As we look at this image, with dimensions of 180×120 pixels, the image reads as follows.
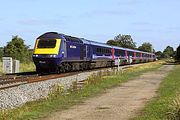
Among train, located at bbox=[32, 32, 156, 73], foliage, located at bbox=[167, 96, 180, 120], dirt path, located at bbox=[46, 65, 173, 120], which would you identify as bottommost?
dirt path, located at bbox=[46, 65, 173, 120]

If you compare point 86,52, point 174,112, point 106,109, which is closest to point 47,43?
point 86,52

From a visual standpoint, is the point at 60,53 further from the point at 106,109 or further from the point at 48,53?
the point at 106,109

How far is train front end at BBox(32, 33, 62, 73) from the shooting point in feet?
102

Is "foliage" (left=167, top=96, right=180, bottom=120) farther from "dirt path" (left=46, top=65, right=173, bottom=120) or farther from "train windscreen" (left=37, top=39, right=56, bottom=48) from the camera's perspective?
"train windscreen" (left=37, top=39, right=56, bottom=48)

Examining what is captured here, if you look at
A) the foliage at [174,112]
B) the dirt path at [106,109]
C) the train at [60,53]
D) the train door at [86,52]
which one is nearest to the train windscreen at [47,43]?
the train at [60,53]

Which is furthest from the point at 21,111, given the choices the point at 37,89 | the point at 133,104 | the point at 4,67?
the point at 4,67

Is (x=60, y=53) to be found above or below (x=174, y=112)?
above

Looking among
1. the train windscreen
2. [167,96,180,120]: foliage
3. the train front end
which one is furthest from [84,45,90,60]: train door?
[167,96,180,120]: foliage

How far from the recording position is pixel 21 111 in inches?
468

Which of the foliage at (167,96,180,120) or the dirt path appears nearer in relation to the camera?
the foliage at (167,96,180,120)

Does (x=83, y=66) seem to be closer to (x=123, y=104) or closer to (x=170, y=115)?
(x=123, y=104)

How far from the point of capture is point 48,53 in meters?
31.4

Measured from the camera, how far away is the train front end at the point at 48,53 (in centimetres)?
3108

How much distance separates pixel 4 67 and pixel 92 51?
1121cm
